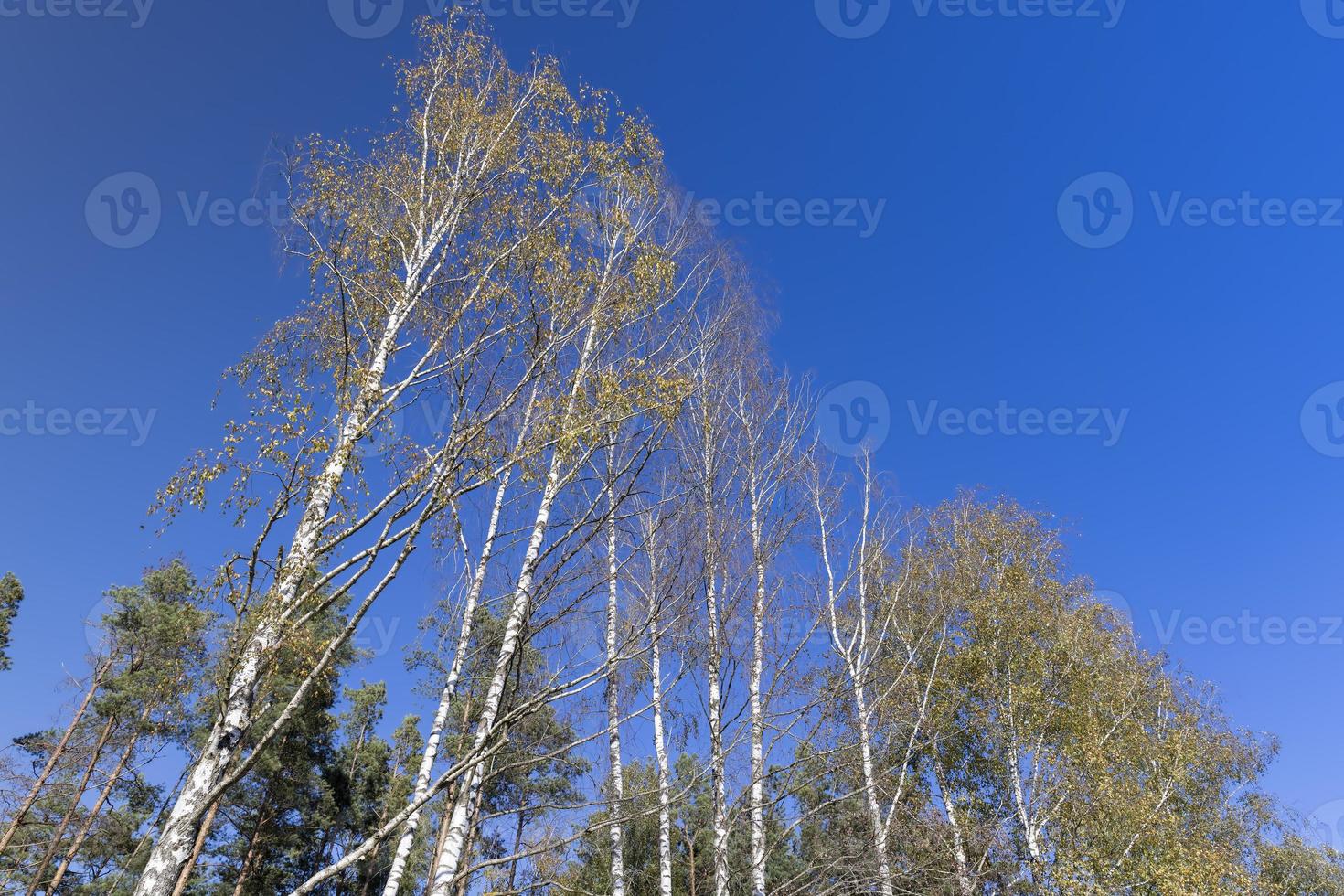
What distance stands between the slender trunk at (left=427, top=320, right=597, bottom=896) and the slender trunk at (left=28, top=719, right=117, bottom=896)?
1668 centimetres

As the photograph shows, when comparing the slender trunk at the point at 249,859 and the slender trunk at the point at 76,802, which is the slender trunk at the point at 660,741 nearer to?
the slender trunk at the point at 249,859

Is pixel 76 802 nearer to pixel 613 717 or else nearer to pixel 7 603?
pixel 7 603

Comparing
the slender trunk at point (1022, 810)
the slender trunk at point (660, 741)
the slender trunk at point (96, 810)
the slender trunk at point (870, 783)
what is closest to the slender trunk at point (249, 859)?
the slender trunk at point (96, 810)

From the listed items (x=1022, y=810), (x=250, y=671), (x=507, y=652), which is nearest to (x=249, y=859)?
(x=507, y=652)

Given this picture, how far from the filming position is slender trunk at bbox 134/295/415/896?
13.0 ft

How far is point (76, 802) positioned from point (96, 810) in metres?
0.51

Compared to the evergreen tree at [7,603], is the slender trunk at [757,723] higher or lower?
lower

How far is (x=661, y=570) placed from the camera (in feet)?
36.3

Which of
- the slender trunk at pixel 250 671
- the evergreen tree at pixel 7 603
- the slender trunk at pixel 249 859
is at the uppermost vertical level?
the evergreen tree at pixel 7 603

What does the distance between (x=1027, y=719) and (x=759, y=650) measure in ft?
27.4

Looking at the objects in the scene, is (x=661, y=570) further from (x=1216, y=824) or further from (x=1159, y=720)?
(x=1216, y=824)

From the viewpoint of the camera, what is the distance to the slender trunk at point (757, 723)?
835cm

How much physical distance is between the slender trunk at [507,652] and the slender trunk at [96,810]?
15.8m

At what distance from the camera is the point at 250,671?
4703mm
